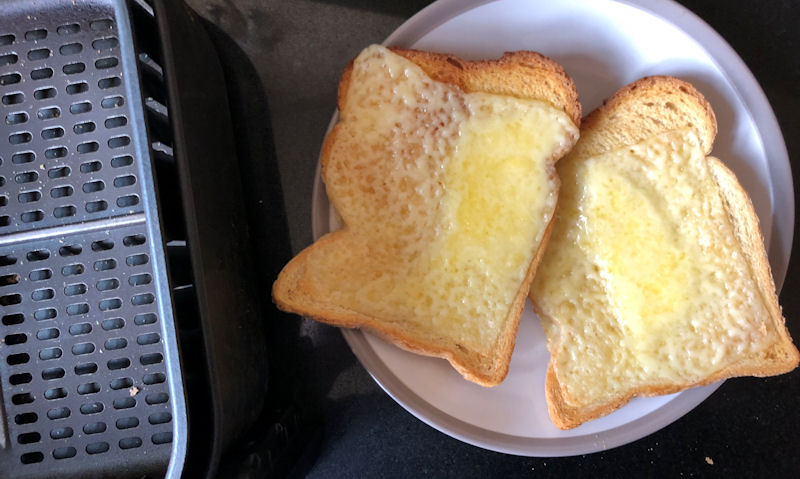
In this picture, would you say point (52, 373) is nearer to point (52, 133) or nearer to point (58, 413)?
point (58, 413)

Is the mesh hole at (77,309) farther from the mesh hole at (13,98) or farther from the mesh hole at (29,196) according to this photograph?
the mesh hole at (13,98)

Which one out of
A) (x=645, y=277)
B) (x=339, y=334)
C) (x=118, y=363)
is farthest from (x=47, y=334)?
(x=645, y=277)

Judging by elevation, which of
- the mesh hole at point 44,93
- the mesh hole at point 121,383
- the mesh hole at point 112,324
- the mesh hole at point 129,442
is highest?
the mesh hole at point 44,93

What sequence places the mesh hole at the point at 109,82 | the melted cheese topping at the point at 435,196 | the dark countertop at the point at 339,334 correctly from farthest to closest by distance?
the dark countertop at the point at 339,334 < the melted cheese topping at the point at 435,196 < the mesh hole at the point at 109,82

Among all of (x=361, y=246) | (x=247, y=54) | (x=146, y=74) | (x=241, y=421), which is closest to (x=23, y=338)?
(x=241, y=421)

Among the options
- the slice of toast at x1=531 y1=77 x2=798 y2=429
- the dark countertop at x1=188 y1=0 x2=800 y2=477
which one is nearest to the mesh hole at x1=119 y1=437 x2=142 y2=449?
the dark countertop at x1=188 y1=0 x2=800 y2=477

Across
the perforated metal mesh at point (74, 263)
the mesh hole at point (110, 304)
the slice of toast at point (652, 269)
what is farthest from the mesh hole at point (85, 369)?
the slice of toast at point (652, 269)

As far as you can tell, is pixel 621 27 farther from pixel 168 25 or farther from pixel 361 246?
pixel 168 25
